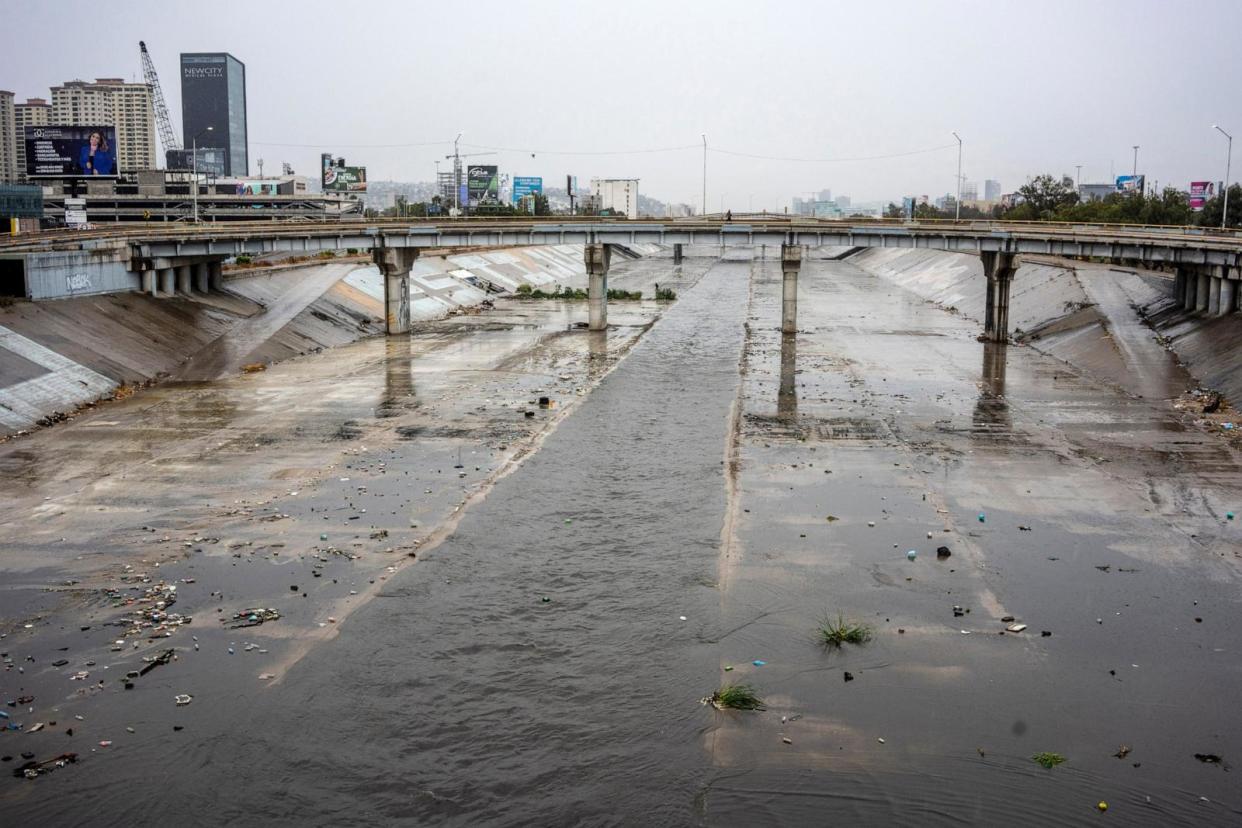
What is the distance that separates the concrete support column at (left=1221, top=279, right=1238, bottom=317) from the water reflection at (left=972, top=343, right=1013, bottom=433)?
14.1 metres

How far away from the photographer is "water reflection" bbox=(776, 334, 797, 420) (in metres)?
58.5

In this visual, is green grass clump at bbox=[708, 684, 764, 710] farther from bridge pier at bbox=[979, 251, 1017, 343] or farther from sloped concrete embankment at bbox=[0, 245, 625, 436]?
bridge pier at bbox=[979, 251, 1017, 343]

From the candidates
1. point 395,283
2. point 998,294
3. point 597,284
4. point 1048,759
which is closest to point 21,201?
point 395,283

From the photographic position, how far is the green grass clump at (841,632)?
1085 inches

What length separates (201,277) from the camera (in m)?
89.9

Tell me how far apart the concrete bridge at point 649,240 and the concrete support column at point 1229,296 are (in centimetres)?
7

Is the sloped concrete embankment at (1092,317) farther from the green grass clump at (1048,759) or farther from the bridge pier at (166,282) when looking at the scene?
the bridge pier at (166,282)

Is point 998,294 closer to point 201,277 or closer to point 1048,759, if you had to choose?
point 201,277

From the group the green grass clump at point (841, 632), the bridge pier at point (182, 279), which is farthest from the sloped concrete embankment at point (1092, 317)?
the bridge pier at point (182, 279)

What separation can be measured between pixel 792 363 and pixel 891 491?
36.0m

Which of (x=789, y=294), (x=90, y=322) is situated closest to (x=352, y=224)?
(x=90, y=322)

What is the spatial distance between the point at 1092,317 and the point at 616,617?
2776 inches

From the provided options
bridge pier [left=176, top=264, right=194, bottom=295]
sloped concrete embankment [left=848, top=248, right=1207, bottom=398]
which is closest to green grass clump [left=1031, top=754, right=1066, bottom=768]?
sloped concrete embankment [left=848, top=248, right=1207, bottom=398]

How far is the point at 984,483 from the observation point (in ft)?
142
